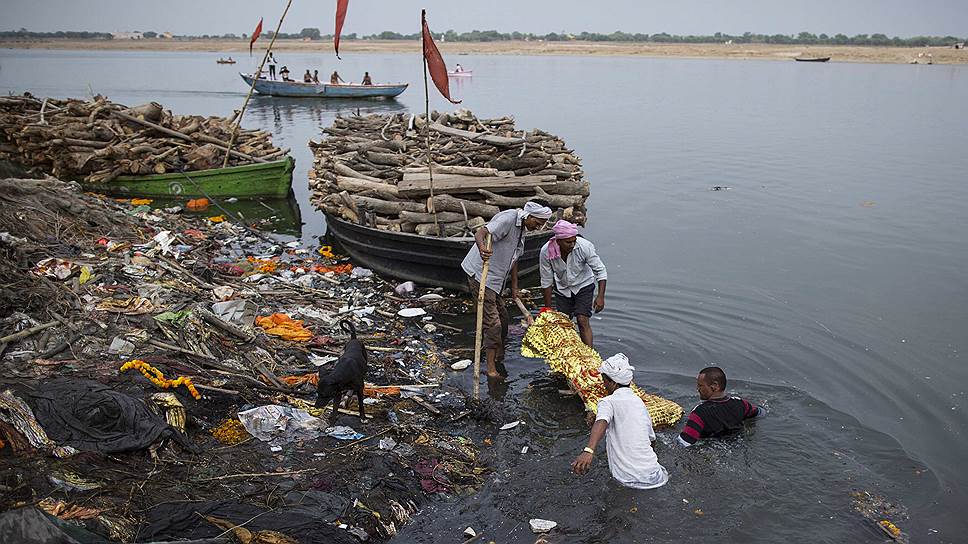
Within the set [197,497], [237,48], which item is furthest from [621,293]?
[237,48]

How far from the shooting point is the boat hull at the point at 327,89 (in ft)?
139

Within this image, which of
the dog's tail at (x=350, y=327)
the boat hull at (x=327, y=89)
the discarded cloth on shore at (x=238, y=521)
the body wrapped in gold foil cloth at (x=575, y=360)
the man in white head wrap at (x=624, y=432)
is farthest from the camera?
the boat hull at (x=327, y=89)

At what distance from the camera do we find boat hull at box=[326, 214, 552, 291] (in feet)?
35.7

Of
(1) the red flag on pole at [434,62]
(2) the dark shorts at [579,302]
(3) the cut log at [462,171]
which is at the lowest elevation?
(2) the dark shorts at [579,302]

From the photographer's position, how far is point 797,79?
6228 centimetres

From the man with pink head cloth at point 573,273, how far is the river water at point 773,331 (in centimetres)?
102

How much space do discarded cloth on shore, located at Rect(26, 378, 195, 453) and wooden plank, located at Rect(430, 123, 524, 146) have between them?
7.90 m

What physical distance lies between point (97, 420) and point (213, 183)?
13.3 metres

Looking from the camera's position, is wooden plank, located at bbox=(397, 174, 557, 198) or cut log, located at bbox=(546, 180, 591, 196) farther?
cut log, located at bbox=(546, 180, 591, 196)

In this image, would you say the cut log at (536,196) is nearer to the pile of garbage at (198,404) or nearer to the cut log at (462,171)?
the cut log at (462,171)

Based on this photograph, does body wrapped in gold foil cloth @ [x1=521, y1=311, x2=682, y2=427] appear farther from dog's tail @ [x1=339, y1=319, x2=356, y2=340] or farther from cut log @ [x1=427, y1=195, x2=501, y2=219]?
→ cut log @ [x1=427, y1=195, x2=501, y2=219]

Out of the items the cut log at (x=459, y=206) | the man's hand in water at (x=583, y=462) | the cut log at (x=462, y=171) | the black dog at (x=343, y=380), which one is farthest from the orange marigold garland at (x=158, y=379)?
the cut log at (x=462, y=171)

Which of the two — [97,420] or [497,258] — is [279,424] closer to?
[97,420]

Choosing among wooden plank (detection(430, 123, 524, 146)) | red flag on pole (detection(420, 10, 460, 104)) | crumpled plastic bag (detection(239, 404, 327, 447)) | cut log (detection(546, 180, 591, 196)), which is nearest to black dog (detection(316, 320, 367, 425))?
crumpled plastic bag (detection(239, 404, 327, 447))
